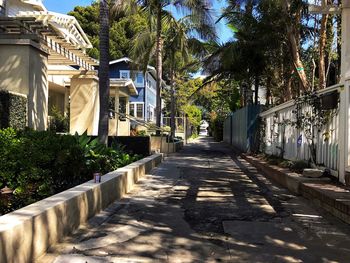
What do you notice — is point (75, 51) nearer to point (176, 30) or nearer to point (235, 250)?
point (176, 30)

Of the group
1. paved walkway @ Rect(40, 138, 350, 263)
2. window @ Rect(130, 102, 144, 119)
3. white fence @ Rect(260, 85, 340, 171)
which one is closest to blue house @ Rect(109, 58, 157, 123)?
window @ Rect(130, 102, 144, 119)

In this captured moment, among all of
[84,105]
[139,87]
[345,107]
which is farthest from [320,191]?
[139,87]

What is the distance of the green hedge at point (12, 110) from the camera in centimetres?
1171

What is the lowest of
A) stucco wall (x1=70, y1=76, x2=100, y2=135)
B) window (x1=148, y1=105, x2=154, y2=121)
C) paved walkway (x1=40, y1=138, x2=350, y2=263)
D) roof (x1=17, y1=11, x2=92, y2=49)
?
paved walkway (x1=40, y1=138, x2=350, y2=263)

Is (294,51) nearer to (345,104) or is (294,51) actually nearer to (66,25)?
(345,104)

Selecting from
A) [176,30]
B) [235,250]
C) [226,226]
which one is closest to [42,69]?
[226,226]

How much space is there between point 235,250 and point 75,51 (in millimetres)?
13397

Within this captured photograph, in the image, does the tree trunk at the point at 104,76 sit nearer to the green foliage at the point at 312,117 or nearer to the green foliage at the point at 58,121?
the green foliage at the point at 312,117

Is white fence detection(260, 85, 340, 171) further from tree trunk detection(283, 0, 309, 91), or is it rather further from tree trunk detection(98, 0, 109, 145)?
tree trunk detection(98, 0, 109, 145)

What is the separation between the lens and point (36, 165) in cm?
759

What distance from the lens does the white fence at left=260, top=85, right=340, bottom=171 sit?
10.3m

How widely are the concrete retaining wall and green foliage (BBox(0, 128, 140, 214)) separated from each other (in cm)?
58

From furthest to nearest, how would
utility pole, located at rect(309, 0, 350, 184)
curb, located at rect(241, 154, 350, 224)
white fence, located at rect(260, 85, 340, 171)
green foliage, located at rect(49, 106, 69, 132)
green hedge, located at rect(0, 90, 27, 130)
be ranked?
green foliage, located at rect(49, 106, 69, 132) → green hedge, located at rect(0, 90, 27, 130) → white fence, located at rect(260, 85, 340, 171) → utility pole, located at rect(309, 0, 350, 184) → curb, located at rect(241, 154, 350, 224)

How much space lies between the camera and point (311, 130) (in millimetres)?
11938
